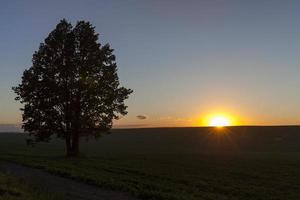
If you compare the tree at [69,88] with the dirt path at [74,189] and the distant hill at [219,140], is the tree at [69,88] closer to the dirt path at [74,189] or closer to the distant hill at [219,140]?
the dirt path at [74,189]

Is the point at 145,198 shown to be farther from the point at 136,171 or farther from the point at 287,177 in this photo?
the point at 287,177

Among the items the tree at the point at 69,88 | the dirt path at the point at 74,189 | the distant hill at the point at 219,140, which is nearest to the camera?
the dirt path at the point at 74,189

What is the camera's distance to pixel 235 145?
117 metres

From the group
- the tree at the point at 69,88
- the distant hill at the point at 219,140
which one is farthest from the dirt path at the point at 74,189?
the distant hill at the point at 219,140

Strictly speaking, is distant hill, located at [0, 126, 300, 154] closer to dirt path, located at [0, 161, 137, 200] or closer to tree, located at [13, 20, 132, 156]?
tree, located at [13, 20, 132, 156]

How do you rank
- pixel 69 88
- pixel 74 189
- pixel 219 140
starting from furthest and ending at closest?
pixel 219 140
pixel 69 88
pixel 74 189

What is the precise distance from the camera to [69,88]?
56.4 meters

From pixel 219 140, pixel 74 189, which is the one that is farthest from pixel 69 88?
pixel 219 140

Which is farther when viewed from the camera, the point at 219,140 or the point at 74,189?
the point at 219,140

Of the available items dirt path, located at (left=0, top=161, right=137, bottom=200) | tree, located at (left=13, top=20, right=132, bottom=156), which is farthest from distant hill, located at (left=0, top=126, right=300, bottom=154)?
dirt path, located at (left=0, top=161, right=137, bottom=200)

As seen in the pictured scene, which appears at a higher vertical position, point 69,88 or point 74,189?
point 69,88

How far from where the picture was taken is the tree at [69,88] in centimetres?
5662

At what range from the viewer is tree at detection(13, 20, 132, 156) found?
2229 inches

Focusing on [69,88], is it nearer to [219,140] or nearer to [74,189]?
[74,189]
